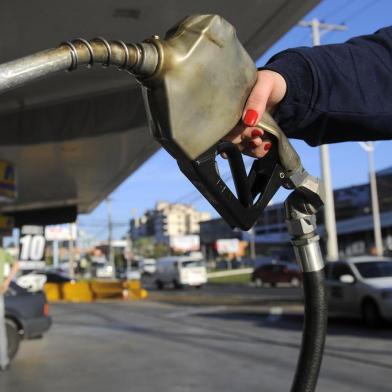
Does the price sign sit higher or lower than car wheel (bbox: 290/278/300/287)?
higher

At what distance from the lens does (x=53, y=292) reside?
26031mm

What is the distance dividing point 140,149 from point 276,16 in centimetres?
606

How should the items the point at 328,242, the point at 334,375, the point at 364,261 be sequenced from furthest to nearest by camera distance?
the point at 328,242 → the point at 364,261 → the point at 334,375

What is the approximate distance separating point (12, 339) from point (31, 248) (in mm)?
8406

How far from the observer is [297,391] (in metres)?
1.27

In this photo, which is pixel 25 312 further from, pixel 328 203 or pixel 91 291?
pixel 91 291

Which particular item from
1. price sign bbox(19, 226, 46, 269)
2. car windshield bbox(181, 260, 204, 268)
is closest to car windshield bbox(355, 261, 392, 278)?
price sign bbox(19, 226, 46, 269)

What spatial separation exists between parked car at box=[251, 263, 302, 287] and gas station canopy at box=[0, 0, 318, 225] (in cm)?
2243

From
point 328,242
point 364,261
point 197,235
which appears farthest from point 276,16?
point 197,235

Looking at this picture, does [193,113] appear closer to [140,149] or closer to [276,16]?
[276,16]

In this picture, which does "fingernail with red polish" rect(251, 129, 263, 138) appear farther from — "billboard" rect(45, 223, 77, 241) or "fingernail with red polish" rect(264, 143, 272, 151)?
"billboard" rect(45, 223, 77, 241)

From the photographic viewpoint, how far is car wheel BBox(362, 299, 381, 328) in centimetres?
1260

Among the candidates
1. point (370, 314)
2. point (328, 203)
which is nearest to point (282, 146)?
point (370, 314)

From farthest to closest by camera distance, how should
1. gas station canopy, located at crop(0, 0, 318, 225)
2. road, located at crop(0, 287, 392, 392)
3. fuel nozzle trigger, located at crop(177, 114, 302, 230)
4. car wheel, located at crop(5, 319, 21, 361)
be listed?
1. car wheel, located at crop(5, 319, 21, 361)
2. road, located at crop(0, 287, 392, 392)
3. gas station canopy, located at crop(0, 0, 318, 225)
4. fuel nozzle trigger, located at crop(177, 114, 302, 230)
